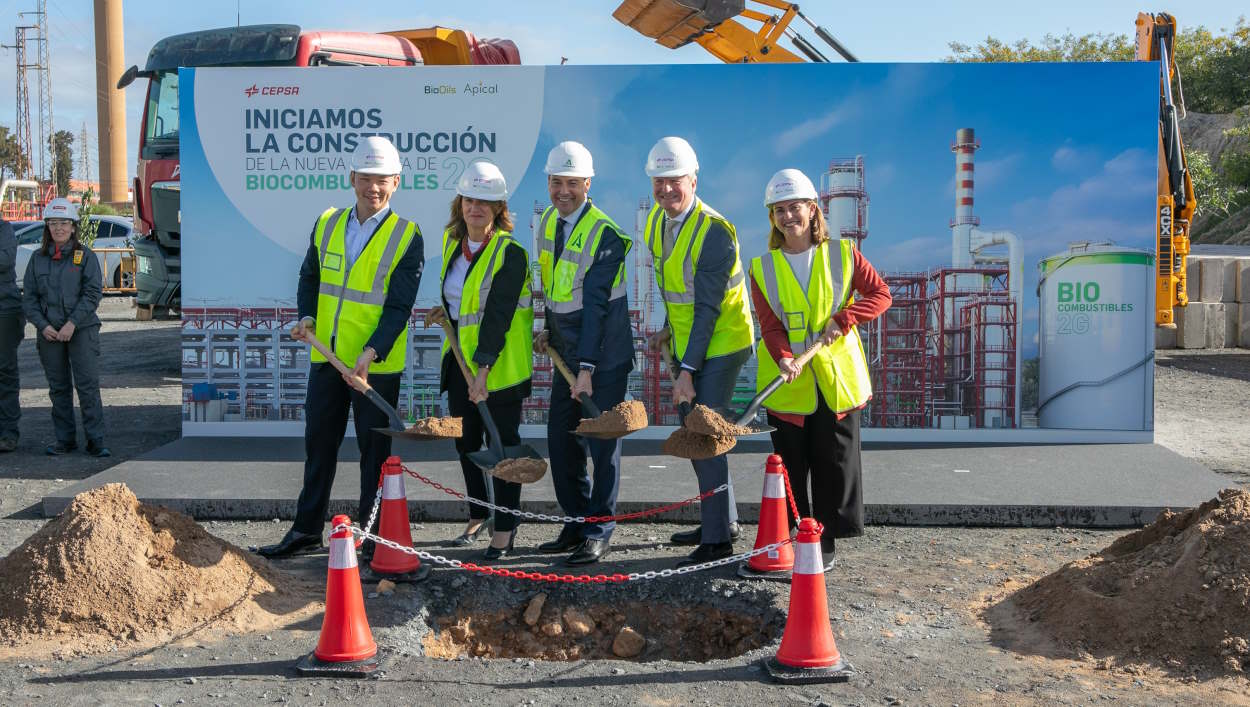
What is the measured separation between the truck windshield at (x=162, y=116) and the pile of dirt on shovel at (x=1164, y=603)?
11530mm

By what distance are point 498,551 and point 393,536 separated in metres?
0.62

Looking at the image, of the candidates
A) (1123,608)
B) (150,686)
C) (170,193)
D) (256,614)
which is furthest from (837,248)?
(170,193)

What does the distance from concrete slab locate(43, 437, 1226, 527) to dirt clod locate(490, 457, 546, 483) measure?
1.45 metres

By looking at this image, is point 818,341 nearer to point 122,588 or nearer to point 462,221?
point 462,221

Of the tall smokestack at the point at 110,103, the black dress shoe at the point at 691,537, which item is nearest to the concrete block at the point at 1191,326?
the black dress shoe at the point at 691,537

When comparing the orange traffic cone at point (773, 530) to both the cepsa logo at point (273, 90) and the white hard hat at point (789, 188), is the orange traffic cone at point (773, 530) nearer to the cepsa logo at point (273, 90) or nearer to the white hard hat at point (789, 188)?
the white hard hat at point (789, 188)

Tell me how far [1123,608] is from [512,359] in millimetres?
2970

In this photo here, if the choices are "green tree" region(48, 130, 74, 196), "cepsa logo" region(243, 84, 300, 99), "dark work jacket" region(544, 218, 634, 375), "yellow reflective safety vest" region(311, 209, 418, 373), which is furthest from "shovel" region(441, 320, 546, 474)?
"green tree" region(48, 130, 74, 196)

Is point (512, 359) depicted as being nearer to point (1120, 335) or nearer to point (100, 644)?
point (100, 644)

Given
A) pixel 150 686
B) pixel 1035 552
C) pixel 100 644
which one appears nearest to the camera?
pixel 150 686

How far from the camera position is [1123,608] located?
4.70 m

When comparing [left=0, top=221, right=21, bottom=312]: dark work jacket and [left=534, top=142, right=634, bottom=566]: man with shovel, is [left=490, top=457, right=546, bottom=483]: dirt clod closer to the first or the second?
[left=534, top=142, right=634, bottom=566]: man with shovel

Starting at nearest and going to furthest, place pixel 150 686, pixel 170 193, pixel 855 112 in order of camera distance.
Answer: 1. pixel 150 686
2. pixel 855 112
3. pixel 170 193

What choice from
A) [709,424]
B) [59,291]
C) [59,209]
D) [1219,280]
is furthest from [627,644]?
[1219,280]
